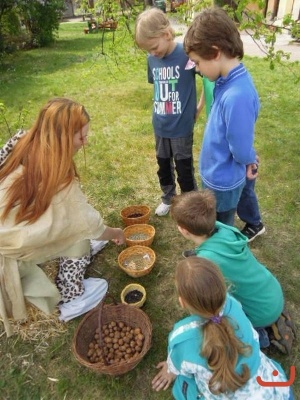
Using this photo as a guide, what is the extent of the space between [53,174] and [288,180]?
9.65ft

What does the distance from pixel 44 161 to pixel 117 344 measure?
4.01 ft

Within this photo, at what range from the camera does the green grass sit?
219cm

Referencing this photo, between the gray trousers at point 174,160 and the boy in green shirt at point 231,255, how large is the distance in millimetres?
1137

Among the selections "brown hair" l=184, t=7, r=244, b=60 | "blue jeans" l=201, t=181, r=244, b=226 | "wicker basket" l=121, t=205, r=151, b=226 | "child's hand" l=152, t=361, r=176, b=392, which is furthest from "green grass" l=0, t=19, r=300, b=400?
"brown hair" l=184, t=7, r=244, b=60

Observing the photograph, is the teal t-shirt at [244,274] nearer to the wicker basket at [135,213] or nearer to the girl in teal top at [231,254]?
the girl in teal top at [231,254]

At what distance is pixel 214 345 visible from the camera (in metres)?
1.42

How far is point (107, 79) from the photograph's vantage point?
841 centimetres

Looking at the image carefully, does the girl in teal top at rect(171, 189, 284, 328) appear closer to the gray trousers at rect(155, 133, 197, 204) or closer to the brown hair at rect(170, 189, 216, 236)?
the brown hair at rect(170, 189, 216, 236)

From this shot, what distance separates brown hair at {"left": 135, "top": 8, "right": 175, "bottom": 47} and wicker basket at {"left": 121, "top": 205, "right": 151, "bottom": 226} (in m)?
1.50

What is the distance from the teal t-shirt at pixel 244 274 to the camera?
73.1 inches

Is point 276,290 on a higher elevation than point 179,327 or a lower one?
lower

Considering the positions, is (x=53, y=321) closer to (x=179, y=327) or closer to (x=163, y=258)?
(x=163, y=258)

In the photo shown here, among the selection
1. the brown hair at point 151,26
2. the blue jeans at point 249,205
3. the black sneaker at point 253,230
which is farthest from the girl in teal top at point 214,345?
the brown hair at point 151,26

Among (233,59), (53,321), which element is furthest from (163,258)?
(233,59)
